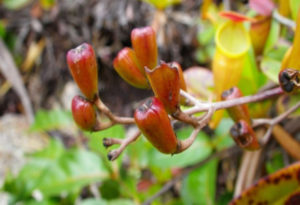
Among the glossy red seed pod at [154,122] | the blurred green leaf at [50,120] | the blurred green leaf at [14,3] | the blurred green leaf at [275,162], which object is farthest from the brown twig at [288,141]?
the blurred green leaf at [14,3]

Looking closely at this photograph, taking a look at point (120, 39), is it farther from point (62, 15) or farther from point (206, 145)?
point (206, 145)

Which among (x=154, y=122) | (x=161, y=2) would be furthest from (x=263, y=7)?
(x=161, y=2)

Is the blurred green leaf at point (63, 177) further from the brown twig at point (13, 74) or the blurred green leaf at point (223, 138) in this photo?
the brown twig at point (13, 74)

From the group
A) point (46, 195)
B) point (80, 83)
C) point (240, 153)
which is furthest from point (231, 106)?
point (46, 195)

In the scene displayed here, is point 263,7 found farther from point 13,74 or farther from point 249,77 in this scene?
point 13,74

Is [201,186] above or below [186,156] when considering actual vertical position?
below

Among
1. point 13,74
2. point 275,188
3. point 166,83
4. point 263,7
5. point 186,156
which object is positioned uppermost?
point 166,83
